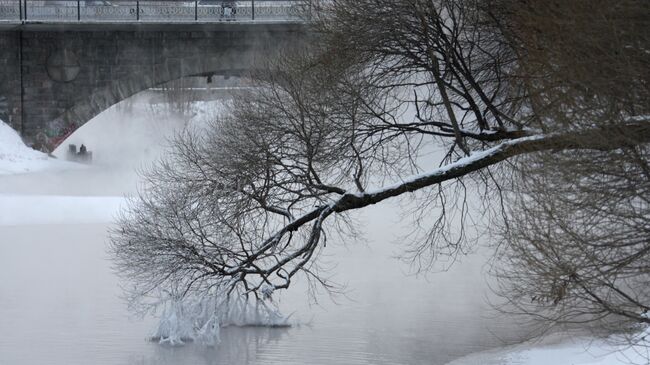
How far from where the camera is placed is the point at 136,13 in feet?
113

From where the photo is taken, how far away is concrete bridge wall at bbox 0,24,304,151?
3481cm

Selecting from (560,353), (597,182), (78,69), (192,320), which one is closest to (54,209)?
(78,69)

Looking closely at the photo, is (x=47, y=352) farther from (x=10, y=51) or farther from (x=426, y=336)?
(x=10, y=51)

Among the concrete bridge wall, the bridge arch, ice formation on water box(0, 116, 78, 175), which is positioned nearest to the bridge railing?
the concrete bridge wall

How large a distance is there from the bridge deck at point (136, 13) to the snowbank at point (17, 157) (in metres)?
3.35

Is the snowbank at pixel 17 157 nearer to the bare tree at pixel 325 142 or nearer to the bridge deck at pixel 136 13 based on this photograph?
the bridge deck at pixel 136 13

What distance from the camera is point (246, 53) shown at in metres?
34.0

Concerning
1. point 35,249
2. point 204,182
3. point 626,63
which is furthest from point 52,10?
point 626,63

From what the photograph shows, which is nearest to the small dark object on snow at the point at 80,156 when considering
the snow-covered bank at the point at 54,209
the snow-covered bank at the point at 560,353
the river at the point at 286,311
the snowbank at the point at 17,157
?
the snowbank at the point at 17,157

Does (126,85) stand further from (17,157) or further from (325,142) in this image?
(325,142)

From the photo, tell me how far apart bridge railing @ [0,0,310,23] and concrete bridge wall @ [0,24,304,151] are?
448 mm

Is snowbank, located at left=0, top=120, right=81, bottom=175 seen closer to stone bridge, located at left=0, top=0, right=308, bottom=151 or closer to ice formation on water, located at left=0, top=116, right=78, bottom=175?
ice formation on water, located at left=0, top=116, right=78, bottom=175

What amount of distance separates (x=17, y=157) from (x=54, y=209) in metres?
7.01

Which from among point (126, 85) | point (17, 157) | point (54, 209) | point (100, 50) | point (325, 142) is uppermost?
point (100, 50)
